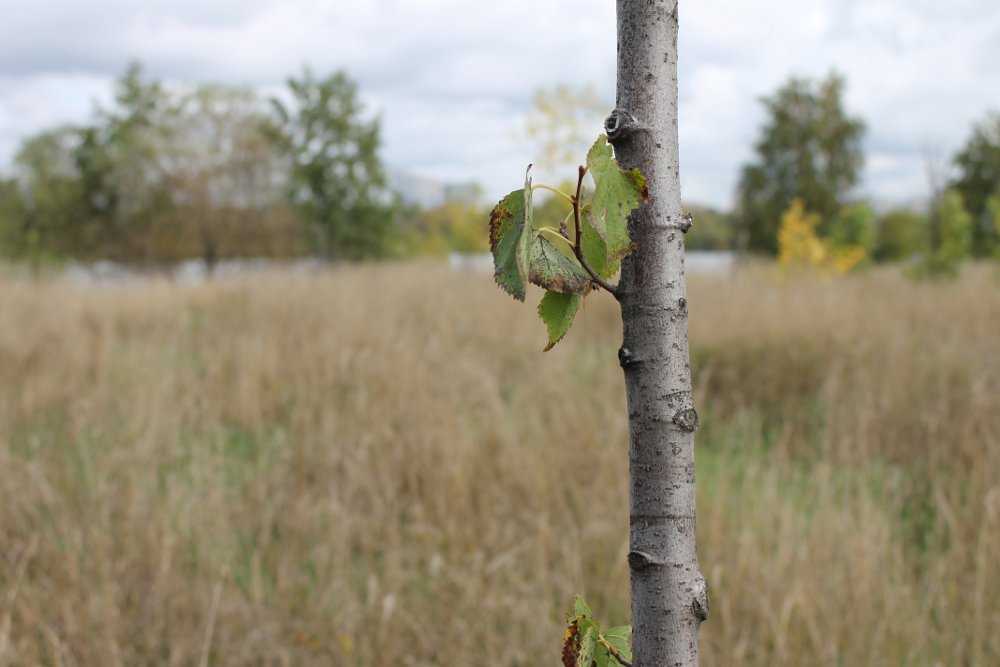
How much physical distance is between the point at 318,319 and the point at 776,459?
12.0 ft

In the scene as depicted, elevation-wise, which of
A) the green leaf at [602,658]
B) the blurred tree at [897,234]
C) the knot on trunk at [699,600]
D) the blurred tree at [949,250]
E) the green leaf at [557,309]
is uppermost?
the blurred tree at [897,234]

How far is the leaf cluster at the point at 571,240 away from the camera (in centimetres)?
48

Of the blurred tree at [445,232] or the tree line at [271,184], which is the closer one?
the tree line at [271,184]

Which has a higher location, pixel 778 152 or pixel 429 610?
pixel 778 152

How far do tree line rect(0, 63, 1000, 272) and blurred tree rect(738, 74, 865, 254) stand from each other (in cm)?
5

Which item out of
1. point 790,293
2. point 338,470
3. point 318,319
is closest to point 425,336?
point 318,319

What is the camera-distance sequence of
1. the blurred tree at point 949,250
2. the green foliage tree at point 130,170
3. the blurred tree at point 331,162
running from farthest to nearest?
1. the green foliage tree at point 130,170
2. the blurred tree at point 331,162
3. the blurred tree at point 949,250

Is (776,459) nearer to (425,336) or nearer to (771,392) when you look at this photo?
(771,392)

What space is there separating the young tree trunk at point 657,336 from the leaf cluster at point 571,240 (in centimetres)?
3

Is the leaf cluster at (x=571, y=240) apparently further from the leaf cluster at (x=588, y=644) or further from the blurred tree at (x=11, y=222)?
the blurred tree at (x=11, y=222)

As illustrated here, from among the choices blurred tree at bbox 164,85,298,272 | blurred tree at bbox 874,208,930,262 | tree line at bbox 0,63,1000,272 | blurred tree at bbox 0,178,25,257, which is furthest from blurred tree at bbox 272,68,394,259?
blurred tree at bbox 874,208,930,262

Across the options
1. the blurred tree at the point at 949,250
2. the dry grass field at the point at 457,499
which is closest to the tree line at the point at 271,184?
the blurred tree at the point at 949,250

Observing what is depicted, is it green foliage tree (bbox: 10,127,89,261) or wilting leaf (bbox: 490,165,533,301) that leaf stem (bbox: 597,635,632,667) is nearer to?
wilting leaf (bbox: 490,165,533,301)

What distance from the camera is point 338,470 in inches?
129
